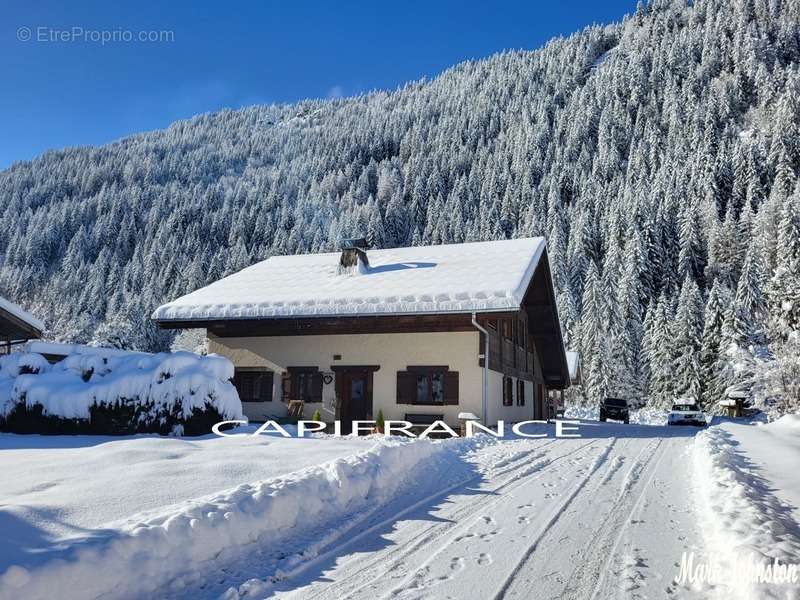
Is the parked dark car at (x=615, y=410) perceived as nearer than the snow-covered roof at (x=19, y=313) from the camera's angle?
No

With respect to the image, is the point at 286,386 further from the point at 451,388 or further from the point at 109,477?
the point at 109,477

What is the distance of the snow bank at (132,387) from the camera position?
13008 millimetres

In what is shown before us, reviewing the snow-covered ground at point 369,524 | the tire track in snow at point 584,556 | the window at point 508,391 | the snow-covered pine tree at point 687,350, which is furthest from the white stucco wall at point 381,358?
the snow-covered pine tree at point 687,350

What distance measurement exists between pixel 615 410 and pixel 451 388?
852 inches

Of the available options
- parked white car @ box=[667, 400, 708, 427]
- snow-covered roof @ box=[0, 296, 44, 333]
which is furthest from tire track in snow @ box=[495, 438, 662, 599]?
parked white car @ box=[667, 400, 708, 427]

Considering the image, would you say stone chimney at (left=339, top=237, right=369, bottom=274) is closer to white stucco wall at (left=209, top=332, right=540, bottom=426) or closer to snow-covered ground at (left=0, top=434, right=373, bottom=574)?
white stucco wall at (left=209, top=332, right=540, bottom=426)

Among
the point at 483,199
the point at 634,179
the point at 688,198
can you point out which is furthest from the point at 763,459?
the point at 483,199

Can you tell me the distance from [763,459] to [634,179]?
3817 inches

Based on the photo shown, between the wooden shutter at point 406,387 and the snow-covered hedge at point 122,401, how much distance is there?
6.90 m

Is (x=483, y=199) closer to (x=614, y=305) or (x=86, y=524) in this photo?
(x=614, y=305)

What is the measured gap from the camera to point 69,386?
43.9 feet

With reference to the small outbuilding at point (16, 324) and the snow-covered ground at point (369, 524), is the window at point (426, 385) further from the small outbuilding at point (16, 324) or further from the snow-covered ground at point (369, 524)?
the small outbuilding at point (16, 324)

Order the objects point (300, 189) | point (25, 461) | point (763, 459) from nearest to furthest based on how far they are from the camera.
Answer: point (25, 461) → point (763, 459) → point (300, 189)

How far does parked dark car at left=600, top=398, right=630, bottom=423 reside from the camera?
118 feet
